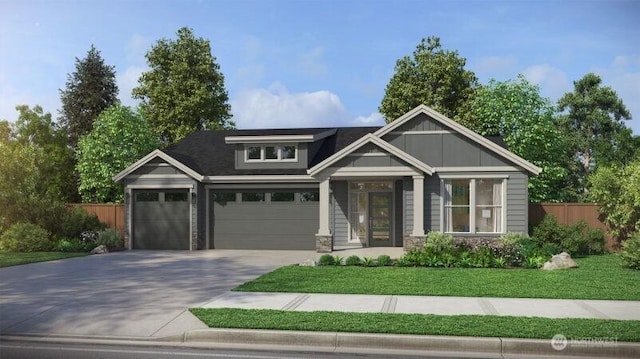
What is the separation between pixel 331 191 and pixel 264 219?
3.12 meters

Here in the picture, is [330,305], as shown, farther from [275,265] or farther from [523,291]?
[275,265]

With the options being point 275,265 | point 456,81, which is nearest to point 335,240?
point 275,265

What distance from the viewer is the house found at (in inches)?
829

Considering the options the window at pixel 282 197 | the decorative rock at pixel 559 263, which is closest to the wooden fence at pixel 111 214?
the window at pixel 282 197

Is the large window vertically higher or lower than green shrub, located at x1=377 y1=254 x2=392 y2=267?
higher

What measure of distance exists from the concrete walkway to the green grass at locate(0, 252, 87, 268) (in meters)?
10.5

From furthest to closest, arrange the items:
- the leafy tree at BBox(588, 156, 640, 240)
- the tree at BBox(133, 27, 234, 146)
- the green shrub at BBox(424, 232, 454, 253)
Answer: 1. the tree at BBox(133, 27, 234, 146)
2. the leafy tree at BBox(588, 156, 640, 240)
3. the green shrub at BBox(424, 232, 454, 253)

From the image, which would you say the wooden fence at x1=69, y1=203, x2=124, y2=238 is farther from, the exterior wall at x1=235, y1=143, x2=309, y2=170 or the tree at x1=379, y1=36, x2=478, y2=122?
the tree at x1=379, y1=36, x2=478, y2=122

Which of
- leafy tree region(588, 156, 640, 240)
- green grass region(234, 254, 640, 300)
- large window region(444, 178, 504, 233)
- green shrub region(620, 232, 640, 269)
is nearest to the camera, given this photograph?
green grass region(234, 254, 640, 300)

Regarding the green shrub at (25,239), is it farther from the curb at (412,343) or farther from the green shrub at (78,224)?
the curb at (412,343)

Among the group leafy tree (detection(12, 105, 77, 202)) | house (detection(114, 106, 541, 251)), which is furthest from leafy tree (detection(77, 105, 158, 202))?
house (detection(114, 106, 541, 251))

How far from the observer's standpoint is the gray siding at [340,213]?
22422 mm

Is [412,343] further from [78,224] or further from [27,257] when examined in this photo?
[78,224]

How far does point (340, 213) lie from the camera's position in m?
22.5
